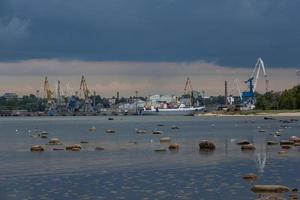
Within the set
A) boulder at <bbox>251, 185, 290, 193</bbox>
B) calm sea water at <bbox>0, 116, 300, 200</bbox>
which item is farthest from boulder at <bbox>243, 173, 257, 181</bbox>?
boulder at <bbox>251, 185, 290, 193</bbox>

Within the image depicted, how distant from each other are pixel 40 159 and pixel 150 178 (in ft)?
70.9

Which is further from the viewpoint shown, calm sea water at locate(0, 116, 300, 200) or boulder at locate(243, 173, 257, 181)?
boulder at locate(243, 173, 257, 181)

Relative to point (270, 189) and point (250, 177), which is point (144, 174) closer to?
point (250, 177)

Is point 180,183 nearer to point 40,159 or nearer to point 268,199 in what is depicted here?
point 268,199

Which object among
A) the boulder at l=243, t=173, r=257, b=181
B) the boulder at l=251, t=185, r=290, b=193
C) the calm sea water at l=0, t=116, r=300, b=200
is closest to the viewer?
the boulder at l=251, t=185, r=290, b=193

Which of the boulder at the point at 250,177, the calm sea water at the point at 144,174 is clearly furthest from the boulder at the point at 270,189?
the boulder at the point at 250,177

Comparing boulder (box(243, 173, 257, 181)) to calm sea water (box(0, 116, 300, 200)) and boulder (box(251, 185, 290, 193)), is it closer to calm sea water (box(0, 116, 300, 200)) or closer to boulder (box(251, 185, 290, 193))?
calm sea water (box(0, 116, 300, 200))

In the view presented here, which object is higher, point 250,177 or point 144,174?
point 250,177

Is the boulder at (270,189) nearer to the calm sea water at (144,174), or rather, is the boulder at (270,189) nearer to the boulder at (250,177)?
the calm sea water at (144,174)

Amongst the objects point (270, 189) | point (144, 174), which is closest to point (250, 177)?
point (270, 189)

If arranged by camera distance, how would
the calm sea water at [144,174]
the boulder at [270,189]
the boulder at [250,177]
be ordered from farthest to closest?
the boulder at [250,177] → the calm sea water at [144,174] → the boulder at [270,189]

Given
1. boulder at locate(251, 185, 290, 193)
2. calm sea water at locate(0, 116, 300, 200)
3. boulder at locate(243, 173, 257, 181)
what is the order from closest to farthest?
boulder at locate(251, 185, 290, 193) < calm sea water at locate(0, 116, 300, 200) < boulder at locate(243, 173, 257, 181)

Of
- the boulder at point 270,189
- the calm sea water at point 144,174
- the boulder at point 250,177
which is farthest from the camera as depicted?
the boulder at point 250,177

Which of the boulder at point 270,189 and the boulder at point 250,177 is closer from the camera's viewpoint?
the boulder at point 270,189
